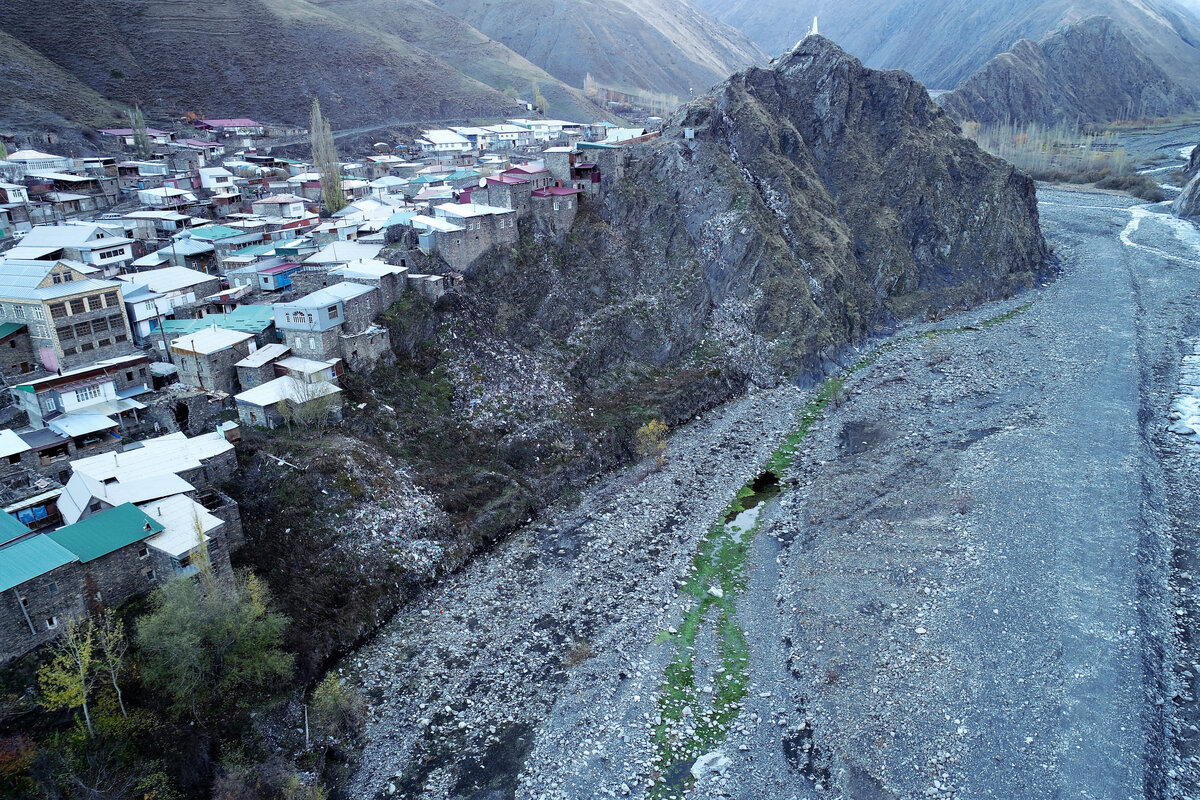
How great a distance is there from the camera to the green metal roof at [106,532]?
2436cm

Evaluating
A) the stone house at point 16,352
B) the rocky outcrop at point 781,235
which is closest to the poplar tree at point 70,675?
the stone house at point 16,352

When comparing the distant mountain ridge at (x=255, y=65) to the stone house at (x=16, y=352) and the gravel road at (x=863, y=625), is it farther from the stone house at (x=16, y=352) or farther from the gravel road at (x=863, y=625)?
the gravel road at (x=863, y=625)

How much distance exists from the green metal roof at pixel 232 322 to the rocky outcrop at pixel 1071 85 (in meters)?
175

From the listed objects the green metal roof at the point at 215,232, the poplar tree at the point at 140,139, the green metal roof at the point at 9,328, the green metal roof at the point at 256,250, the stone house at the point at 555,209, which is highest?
the poplar tree at the point at 140,139

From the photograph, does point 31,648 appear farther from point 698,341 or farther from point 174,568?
point 698,341

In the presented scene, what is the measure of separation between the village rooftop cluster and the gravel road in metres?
10.6

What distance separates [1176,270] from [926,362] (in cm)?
4152

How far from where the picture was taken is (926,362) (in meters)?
58.3

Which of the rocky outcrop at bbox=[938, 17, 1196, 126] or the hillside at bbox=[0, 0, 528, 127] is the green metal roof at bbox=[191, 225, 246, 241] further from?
the rocky outcrop at bbox=[938, 17, 1196, 126]

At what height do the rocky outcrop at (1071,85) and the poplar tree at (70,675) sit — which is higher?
the rocky outcrop at (1071,85)

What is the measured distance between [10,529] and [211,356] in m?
13.8

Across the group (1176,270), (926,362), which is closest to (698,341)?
(926,362)

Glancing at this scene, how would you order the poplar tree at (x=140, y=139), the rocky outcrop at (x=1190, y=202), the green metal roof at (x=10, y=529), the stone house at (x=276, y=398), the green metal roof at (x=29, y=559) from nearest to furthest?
the green metal roof at (x=29, y=559) → the green metal roof at (x=10, y=529) → the stone house at (x=276, y=398) → the poplar tree at (x=140, y=139) → the rocky outcrop at (x=1190, y=202)

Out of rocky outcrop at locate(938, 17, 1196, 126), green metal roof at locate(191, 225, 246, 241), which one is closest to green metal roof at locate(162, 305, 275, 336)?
green metal roof at locate(191, 225, 246, 241)
